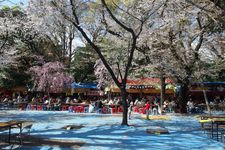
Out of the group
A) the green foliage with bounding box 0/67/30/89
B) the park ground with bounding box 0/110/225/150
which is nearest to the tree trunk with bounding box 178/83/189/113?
the park ground with bounding box 0/110/225/150

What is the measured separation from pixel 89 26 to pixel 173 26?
1294cm

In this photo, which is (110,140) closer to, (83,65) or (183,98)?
(183,98)

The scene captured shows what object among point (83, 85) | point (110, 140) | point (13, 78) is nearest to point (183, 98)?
point (83, 85)

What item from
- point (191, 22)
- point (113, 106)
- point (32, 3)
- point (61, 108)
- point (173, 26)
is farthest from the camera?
point (61, 108)

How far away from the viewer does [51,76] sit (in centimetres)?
4362

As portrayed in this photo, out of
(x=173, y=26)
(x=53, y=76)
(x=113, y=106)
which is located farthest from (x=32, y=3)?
(x=53, y=76)

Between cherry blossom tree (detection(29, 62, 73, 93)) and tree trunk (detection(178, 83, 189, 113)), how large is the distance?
15.7m

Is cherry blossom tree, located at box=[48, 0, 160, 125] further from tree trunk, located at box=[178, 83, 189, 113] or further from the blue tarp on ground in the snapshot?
the blue tarp on ground

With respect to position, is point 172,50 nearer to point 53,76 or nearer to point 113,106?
point 113,106

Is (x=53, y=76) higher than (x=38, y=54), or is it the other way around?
(x=38, y=54)

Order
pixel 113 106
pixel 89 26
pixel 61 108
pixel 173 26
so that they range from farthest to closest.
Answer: pixel 89 26, pixel 61 108, pixel 113 106, pixel 173 26

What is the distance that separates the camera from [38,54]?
1816 inches

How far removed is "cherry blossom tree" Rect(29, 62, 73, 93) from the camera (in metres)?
43.5

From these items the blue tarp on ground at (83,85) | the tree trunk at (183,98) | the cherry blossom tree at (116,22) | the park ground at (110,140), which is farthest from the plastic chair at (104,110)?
the park ground at (110,140)
